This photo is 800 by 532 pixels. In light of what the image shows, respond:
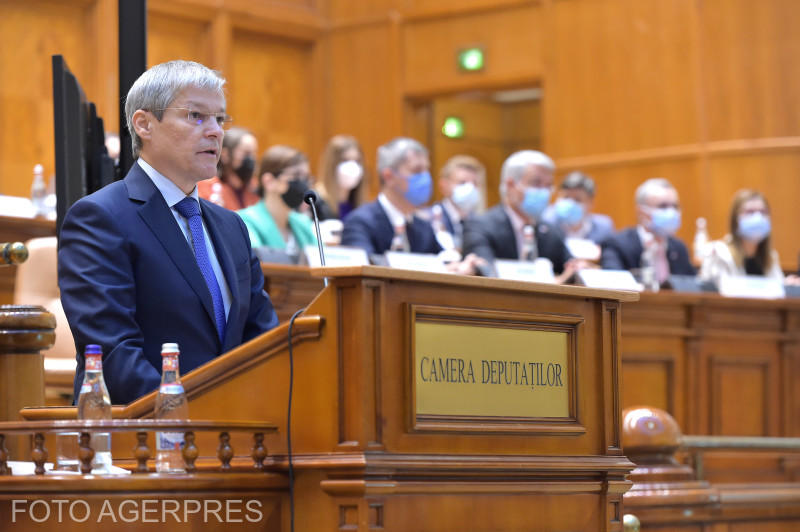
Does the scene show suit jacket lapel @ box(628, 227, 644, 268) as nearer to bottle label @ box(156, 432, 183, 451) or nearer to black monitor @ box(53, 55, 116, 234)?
black monitor @ box(53, 55, 116, 234)

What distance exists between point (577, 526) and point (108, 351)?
986 millimetres

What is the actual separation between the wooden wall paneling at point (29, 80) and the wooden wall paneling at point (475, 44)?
2.90m

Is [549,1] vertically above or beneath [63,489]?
above

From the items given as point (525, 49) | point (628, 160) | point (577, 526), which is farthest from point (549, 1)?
point (577, 526)

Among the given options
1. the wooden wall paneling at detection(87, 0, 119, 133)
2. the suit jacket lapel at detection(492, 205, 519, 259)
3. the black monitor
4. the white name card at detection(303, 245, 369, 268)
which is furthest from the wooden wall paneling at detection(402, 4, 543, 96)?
the black monitor

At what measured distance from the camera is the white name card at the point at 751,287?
289 inches

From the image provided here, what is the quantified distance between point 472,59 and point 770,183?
2.73 metres

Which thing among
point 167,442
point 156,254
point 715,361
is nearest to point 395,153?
point 715,361

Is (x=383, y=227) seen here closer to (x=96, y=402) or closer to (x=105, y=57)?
(x=105, y=57)

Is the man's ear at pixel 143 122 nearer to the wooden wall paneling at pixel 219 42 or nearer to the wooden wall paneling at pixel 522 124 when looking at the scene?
the wooden wall paneling at pixel 219 42

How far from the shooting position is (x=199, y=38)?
35.4 ft

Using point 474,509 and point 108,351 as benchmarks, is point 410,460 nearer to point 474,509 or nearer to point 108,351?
point 474,509

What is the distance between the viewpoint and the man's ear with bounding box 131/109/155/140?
2.79m

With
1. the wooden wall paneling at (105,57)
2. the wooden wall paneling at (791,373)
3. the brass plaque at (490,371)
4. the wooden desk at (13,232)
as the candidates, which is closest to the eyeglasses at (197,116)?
the brass plaque at (490,371)
